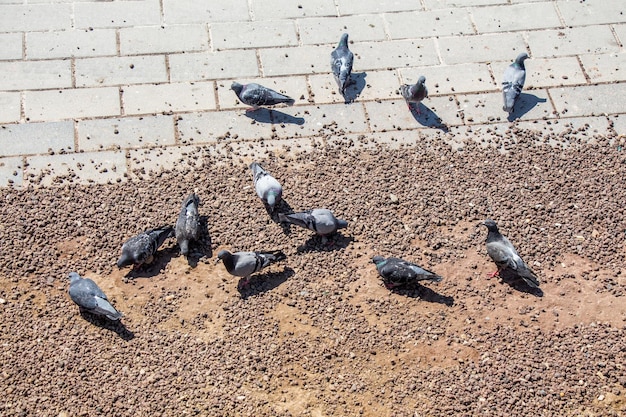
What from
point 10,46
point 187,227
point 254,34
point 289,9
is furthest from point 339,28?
point 10,46

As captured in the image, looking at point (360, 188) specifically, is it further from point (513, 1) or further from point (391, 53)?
point (513, 1)

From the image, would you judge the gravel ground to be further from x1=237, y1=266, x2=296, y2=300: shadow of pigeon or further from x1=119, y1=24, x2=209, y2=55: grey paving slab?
x1=119, y1=24, x2=209, y2=55: grey paving slab

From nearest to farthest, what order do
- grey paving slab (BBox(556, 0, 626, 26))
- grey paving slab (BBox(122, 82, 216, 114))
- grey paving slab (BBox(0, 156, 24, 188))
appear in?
grey paving slab (BBox(0, 156, 24, 188)), grey paving slab (BBox(122, 82, 216, 114)), grey paving slab (BBox(556, 0, 626, 26))

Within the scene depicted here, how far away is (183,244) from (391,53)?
164 inches

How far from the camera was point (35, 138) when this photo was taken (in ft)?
27.4

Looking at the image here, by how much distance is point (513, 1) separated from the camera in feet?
34.2

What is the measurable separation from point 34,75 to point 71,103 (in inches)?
28.1

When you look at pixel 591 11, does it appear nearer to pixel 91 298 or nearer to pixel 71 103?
pixel 71 103

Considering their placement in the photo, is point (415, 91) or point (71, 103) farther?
point (71, 103)

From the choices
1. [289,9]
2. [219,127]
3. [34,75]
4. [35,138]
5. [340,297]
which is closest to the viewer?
[340,297]

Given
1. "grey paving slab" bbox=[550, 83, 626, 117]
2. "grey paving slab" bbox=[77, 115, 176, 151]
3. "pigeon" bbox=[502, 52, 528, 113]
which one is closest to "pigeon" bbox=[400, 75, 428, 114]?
"pigeon" bbox=[502, 52, 528, 113]

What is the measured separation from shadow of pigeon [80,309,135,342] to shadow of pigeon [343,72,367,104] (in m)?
3.97

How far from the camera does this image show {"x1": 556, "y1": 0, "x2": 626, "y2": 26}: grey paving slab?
10.2 meters

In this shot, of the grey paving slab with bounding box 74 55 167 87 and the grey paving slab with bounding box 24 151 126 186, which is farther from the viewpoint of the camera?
the grey paving slab with bounding box 74 55 167 87
